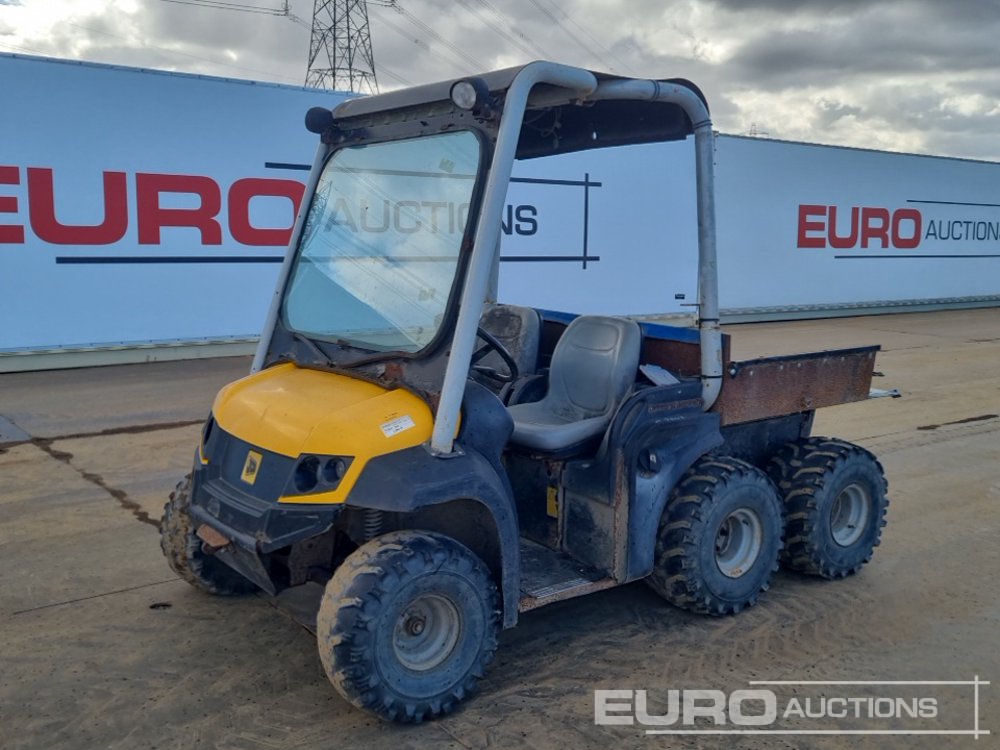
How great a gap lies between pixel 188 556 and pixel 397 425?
145 cm

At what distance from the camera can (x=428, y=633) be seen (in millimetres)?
3334

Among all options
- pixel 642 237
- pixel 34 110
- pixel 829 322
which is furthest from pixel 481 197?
pixel 829 322

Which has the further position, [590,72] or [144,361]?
[144,361]

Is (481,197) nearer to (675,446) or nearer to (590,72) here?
(590,72)

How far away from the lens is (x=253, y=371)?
4.11 m

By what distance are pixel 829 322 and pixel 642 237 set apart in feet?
16.7

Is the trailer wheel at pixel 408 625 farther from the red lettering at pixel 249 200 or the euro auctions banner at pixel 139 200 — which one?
the red lettering at pixel 249 200

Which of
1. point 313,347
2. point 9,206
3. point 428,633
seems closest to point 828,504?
point 428,633

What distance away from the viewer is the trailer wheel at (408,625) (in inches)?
121

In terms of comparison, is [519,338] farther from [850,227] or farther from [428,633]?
[850,227]

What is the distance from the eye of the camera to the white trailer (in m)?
10.6

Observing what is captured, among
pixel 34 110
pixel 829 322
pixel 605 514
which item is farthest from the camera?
pixel 829 322

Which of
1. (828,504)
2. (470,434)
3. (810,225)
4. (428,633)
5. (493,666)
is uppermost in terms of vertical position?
(810,225)

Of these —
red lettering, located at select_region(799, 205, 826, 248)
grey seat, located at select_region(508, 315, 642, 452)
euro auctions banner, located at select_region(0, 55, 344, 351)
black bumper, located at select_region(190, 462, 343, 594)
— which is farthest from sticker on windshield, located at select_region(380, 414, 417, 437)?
red lettering, located at select_region(799, 205, 826, 248)
